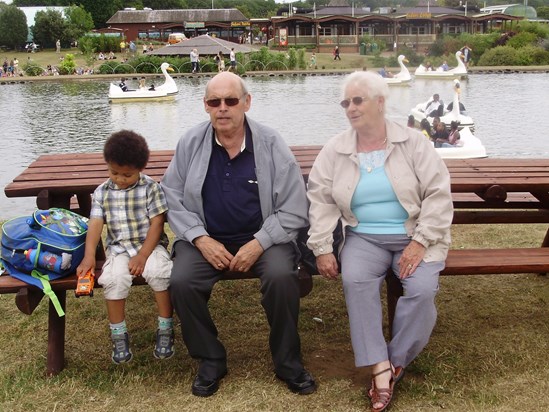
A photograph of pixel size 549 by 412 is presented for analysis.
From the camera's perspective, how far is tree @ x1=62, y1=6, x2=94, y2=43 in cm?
6034

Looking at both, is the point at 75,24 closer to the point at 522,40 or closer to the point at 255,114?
the point at 522,40

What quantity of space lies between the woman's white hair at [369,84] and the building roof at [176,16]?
234 feet

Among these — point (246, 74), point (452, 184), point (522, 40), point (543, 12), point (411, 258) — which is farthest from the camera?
point (543, 12)

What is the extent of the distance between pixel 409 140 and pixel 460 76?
30.5m

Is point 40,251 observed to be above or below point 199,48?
below

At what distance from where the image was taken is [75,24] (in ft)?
205

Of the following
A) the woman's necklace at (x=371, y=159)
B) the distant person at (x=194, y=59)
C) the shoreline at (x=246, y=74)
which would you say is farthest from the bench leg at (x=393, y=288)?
the distant person at (x=194, y=59)

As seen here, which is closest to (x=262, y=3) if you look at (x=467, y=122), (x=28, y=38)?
(x=28, y=38)

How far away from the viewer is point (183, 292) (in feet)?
10.4

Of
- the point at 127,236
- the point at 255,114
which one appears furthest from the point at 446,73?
the point at 127,236

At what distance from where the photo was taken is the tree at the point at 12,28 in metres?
58.4

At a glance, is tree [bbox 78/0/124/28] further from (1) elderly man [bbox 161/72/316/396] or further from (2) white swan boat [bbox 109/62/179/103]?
(1) elderly man [bbox 161/72/316/396]

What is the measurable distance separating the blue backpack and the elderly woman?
1.18 meters

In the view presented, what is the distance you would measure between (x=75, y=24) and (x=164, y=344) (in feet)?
210
